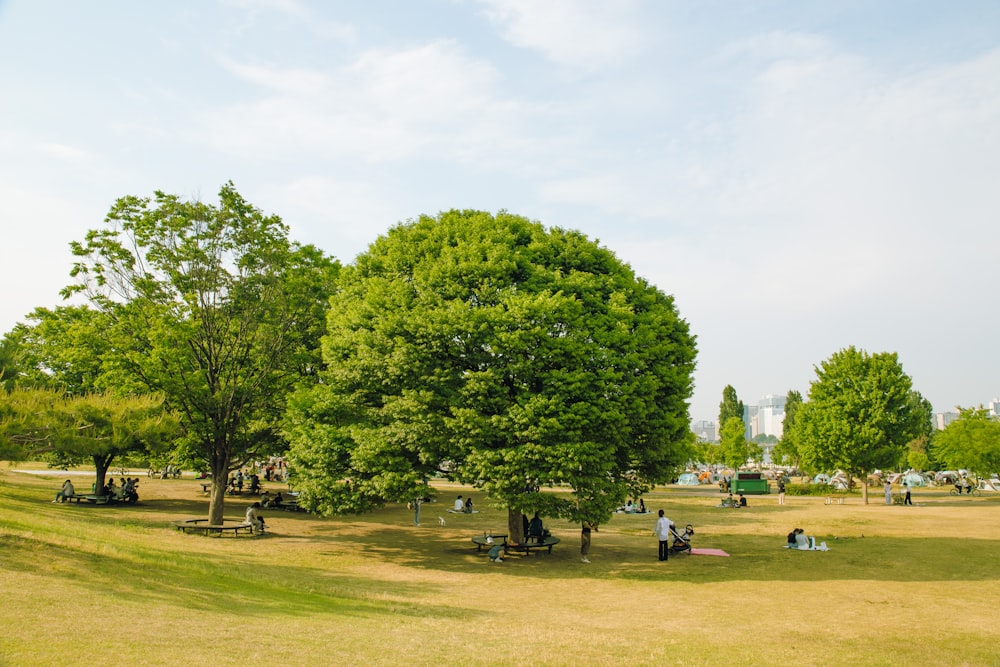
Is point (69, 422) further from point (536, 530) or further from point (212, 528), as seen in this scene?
point (536, 530)

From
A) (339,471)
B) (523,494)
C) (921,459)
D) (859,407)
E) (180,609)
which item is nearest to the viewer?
(180,609)

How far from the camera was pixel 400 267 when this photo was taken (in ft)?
A: 81.8

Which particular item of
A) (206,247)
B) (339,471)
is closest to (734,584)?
(339,471)

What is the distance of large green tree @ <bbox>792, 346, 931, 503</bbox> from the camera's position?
153 ft

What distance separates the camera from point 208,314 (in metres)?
29.2

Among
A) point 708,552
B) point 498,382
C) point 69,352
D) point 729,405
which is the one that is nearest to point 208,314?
point 69,352

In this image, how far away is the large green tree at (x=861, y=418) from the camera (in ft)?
153

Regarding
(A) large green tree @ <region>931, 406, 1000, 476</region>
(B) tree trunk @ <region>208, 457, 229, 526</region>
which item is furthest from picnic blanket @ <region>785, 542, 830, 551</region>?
(A) large green tree @ <region>931, 406, 1000, 476</region>

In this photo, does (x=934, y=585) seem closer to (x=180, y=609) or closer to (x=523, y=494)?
(x=523, y=494)

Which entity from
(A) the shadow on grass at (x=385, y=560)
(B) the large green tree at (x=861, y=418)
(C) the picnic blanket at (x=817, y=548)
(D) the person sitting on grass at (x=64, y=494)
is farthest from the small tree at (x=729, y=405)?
(D) the person sitting on grass at (x=64, y=494)

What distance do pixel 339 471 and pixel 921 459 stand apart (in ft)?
277

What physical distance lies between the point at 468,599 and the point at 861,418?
41083 millimetres

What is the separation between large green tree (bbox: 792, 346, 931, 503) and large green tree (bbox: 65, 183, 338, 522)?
37.9m

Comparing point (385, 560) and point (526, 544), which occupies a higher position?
point (526, 544)
